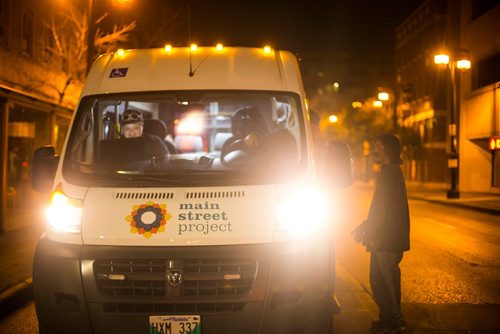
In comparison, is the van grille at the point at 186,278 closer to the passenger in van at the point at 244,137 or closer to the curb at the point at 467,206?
the passenger in van at the point at 244,137

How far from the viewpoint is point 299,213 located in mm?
4457

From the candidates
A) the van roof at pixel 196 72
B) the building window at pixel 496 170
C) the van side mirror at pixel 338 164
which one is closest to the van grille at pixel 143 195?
the van roof at pixel 196 72

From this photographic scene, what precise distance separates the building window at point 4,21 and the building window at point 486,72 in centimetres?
2452

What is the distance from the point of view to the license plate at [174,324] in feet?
13.8

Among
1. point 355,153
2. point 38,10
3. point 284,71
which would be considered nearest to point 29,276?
point 284,71

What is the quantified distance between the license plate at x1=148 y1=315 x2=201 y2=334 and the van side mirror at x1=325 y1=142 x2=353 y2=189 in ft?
5.95

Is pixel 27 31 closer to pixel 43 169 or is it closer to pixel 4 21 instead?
pixel 4 21

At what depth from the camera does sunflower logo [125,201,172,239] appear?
4324mm

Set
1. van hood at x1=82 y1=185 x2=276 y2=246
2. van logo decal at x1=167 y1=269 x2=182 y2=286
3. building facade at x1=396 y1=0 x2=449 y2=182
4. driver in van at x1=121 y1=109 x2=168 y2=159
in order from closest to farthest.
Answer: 1. van logo decal at x1=167 y1=269 x2=182 y2=286
2. van hood at x1=82 y1=185 x2=276 y2=246
3. driver in van at x1=121 y1=109 x2=168 y2=159
4. building facade at x1=396 y1=0 x2=449 y2=182

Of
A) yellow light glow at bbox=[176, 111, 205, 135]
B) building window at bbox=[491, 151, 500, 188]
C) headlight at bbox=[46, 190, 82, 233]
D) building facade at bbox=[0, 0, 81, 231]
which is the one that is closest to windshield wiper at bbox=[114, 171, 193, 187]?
headlight at bbox=[46, 190, 82, 233]

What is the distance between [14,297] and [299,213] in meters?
4.30

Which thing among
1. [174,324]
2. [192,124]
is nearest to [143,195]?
[174,324]

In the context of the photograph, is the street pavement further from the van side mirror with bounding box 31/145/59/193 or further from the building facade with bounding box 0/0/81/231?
the van side mirror with bounding box 31/145/59/193

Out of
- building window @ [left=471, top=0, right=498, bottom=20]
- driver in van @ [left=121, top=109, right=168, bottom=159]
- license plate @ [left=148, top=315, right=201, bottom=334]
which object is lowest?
license plate @ [left=148, top=315, right=201, bottom=334]
